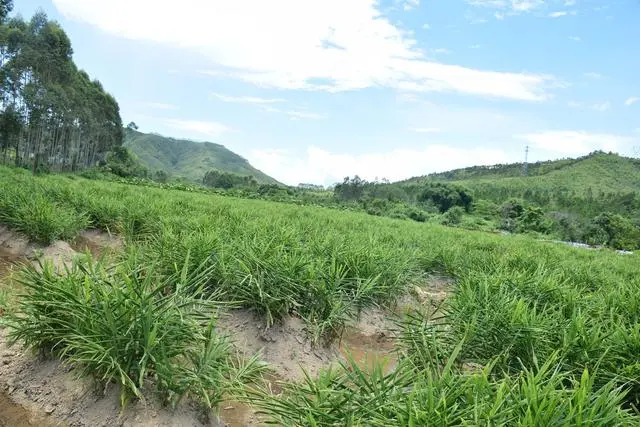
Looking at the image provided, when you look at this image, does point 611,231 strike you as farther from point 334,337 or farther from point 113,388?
point 113,388

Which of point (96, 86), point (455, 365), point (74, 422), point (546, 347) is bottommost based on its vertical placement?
point (74, 422)

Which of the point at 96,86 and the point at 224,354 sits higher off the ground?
the point at 96,86

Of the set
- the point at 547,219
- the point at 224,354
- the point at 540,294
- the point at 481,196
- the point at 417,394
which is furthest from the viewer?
the point at 481,196

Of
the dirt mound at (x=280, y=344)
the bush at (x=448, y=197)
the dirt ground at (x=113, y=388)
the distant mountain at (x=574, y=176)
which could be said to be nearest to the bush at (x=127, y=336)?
the dirt ground at (x=113, y=388)

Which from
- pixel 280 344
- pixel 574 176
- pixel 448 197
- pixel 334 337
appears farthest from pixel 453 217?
pixel 280 344

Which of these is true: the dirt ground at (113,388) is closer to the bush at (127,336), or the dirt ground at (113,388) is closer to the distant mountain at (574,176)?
the bush at (127,336)

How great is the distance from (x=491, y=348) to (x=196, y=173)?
138425 millimetres

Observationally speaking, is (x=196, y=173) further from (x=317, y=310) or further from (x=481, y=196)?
(x=317, y=310)

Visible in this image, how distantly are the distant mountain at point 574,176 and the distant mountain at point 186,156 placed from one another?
76.4m

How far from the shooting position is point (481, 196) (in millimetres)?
70312

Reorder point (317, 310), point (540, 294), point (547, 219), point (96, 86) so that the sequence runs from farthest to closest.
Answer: point (96, 86), point (547, 219), point (540, 294), point (317, 310)

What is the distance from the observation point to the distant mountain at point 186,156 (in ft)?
437

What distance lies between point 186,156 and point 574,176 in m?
125

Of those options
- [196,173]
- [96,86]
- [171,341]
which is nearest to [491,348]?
[171,341]
